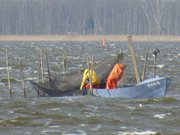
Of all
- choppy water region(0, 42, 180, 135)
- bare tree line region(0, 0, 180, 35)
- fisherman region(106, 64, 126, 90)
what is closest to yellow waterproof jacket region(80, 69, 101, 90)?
fisherman region(106, 64, 126, 90)

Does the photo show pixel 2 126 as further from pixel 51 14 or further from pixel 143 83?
pixel 51 14

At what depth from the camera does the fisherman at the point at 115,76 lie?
25.8 meters

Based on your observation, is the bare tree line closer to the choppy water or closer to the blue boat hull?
the blue boat hull

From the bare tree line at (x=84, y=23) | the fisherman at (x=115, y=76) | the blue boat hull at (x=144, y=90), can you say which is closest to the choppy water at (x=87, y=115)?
the blue boat hull at (x=144, y=90)

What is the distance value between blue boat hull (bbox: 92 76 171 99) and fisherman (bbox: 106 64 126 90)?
401 millimetres

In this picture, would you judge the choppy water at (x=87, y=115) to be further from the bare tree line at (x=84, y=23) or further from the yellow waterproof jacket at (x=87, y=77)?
the bare tree line at (x=84, y=23)

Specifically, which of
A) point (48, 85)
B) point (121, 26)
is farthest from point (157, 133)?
point (121, 26)

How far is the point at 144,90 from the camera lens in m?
25.4

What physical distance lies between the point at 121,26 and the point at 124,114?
17380cm

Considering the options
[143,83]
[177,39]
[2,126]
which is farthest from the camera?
[177,39]

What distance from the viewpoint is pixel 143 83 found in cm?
2522

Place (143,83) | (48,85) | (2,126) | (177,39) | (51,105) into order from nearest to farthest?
(2,126), (51,105), (143,83), (48,85), (177,39)

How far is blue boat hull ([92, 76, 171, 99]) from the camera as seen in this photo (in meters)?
25.2

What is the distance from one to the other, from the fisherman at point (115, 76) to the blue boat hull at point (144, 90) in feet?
1.32
